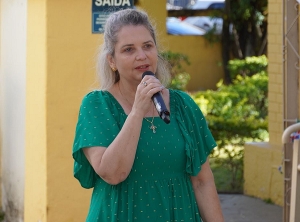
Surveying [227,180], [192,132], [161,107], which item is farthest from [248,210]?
[161,107]

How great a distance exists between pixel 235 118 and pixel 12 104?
444cm

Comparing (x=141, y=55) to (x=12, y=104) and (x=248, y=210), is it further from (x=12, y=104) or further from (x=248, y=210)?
(x=248, y=210)

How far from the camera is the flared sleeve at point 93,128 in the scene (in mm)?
3047

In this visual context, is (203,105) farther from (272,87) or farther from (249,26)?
(249,26)

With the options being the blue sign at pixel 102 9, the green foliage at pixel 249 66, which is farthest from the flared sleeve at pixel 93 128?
the green foliage at pixel 249 66

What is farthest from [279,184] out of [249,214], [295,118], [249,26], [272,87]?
[249,26]

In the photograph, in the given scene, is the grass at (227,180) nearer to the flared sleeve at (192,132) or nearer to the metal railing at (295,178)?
the metal railing at (295,178)

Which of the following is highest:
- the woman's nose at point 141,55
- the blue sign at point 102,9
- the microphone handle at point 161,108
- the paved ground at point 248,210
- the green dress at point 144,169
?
the blue sign at point 102,9

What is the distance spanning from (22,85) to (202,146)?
3.13 m

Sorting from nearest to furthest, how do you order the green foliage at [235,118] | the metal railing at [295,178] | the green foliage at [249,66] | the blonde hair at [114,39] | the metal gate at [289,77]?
the blonde hair at [114,39], the metal railing at [295,178], the metal gate at [289,77], the green foliage at [235,118], the green foliage at [249,66]

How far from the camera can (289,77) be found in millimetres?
5793

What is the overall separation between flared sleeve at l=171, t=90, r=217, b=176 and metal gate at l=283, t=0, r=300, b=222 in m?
2.34

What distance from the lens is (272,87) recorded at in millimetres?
7973

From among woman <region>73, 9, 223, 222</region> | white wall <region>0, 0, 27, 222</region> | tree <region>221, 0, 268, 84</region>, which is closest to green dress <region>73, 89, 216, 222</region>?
woman <region>73, 9, 223, 222</region>
